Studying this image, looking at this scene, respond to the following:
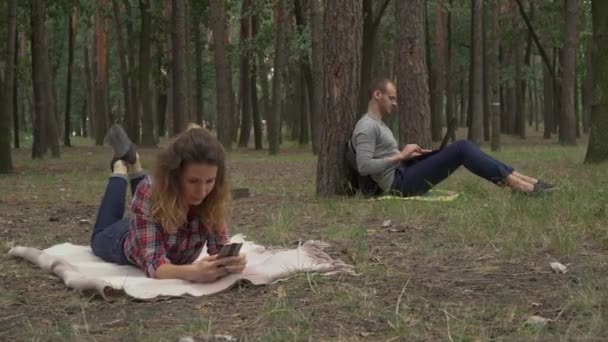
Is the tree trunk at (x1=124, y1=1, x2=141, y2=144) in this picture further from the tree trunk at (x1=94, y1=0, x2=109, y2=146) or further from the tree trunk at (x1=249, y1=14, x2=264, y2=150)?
the tree trunk at (x1=249, y1=14, x2=264, y2=150)

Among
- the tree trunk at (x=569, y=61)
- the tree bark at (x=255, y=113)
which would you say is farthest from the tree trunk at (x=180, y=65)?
the tree trunk at (x=569, y=61)

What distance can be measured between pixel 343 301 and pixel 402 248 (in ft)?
5.23

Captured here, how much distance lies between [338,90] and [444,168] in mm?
1527

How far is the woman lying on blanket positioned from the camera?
13.2ft

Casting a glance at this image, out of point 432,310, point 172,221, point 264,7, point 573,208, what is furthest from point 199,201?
point 264,7

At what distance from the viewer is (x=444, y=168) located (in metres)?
7.45

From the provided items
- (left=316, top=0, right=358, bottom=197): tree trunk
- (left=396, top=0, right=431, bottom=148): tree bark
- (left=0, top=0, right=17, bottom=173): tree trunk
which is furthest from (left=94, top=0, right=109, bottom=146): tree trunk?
(left=316, top=0, right=358, bottom=197): tree trunk

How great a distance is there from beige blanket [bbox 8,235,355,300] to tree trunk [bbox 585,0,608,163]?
730 centimetres

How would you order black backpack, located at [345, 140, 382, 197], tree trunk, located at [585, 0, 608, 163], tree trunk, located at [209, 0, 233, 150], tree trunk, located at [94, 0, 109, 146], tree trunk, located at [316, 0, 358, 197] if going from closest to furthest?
black backpack, located at [345, 140, 382, 197] → tree trunk, located at [316, 0, 358, 197] → tree trunk, located at [585, 0, 608, 163] → tree trunk, located at [209, 0, 233, 150] → tree trunk, located at [94, 0, 109, 146]

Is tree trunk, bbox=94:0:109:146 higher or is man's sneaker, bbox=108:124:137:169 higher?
tree trunk, bbox=94:0:109:146

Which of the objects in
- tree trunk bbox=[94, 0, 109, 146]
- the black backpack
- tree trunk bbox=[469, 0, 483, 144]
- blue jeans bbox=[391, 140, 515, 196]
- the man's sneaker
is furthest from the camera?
tree trunk bbox=[94, 0, 109, 146]

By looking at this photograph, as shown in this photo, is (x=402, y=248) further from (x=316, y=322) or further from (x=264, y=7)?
(x=264, y=7)

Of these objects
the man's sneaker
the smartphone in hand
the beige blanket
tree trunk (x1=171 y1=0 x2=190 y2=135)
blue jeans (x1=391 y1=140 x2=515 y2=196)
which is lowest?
the beige blanket

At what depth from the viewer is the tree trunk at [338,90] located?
8211 mm
